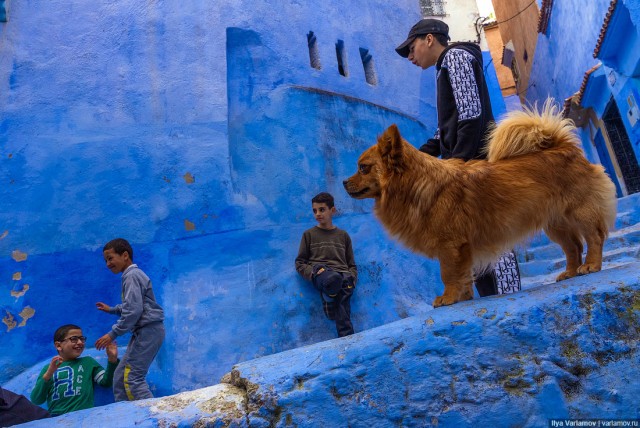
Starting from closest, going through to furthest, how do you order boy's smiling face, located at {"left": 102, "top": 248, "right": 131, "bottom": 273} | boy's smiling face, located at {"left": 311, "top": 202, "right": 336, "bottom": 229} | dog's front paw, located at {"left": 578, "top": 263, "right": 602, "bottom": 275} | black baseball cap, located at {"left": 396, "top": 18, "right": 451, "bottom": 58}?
1. dog's front paw, located at {"left": 578, "top": 263, "right": 602, "bottom": 275}
2. black baseball cap, located at {"left": 396, "top": 18, "right": 451, "bottom": 58}
3. boy's smiling face, located at {"left": 102, "top": 248, "right": 131, "bottom": 273}
4. boy's smiling face, located at {"left": 311, "top": 202, "right": 336, "bottom": 229}

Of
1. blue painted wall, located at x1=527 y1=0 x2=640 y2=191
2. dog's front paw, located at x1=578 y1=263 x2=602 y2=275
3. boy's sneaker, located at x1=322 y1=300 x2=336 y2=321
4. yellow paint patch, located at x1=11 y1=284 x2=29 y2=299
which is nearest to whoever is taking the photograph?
dog's front paw, located at x1=578 y1=263 x2=602 y2=275

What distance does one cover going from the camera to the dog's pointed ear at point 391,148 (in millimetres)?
2989

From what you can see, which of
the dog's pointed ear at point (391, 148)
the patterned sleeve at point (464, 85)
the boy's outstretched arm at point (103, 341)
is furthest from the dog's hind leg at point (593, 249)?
the boy's outstretched arm at point (103, 341)

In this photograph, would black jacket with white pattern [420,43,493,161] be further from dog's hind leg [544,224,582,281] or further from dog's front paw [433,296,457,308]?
dog's front paw [433,296,457,308]

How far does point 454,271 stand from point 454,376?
2.22ft

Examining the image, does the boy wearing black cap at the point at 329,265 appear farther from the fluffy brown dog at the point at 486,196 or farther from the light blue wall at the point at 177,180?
the fluffy brown dog at the point at 486,196

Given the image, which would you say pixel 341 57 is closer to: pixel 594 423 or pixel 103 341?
pixel 103 341

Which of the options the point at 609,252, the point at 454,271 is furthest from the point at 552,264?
the point at 454,271

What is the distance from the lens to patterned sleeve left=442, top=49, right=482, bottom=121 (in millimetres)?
3307

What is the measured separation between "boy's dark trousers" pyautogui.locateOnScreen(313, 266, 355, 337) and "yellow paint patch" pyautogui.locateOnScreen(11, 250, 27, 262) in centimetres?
290

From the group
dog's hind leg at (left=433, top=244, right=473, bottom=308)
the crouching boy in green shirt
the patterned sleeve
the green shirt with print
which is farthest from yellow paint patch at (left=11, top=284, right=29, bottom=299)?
the patterned sleeve

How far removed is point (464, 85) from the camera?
10.9ft

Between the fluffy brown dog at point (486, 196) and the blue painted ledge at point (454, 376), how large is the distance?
48 centimetres

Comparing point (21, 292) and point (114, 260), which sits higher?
point (21, 292)
